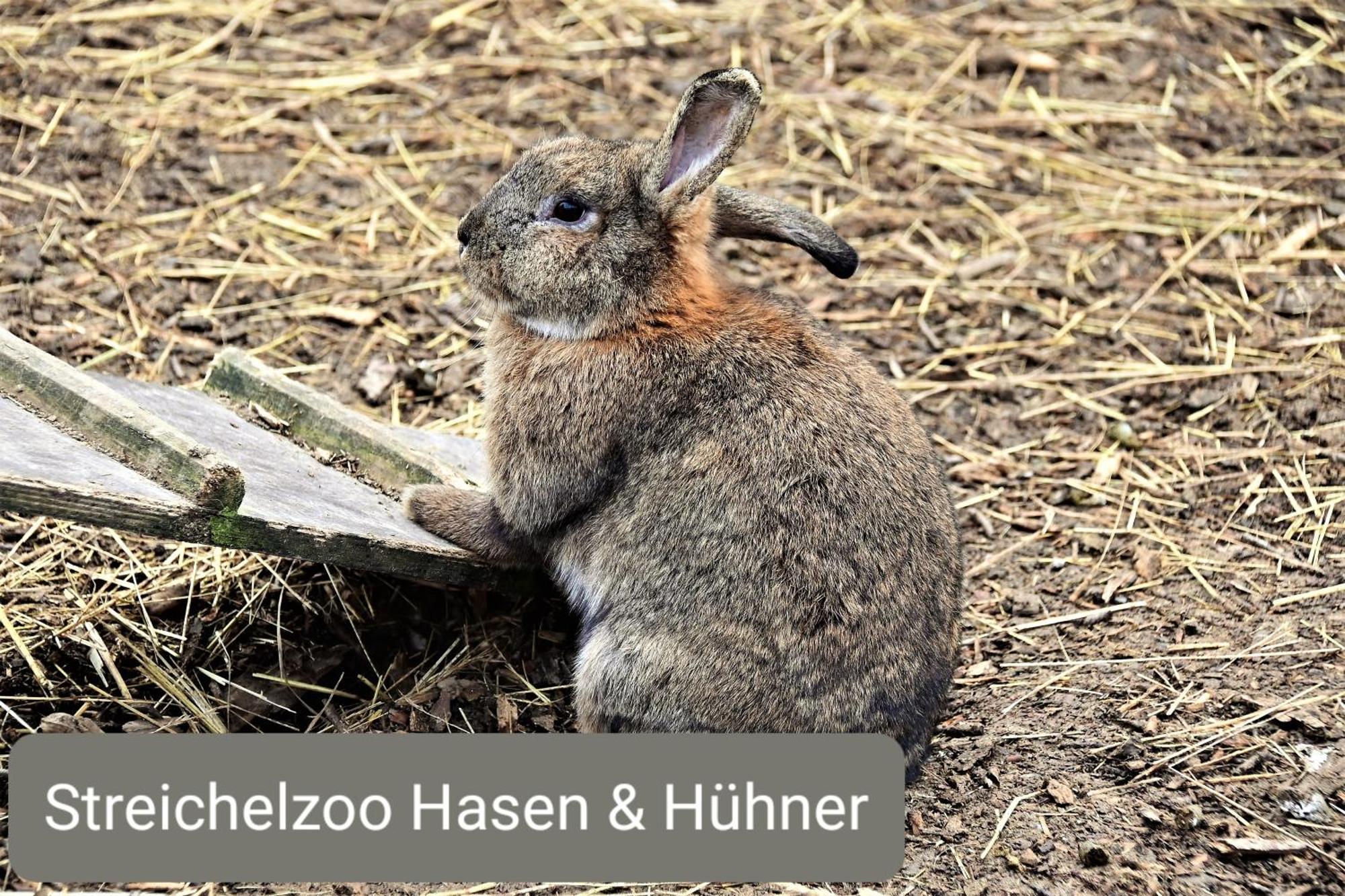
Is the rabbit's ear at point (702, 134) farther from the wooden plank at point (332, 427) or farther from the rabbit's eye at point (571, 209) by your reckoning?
the wooden plank at point (332, 427)

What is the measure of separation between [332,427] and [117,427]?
1.21 metres

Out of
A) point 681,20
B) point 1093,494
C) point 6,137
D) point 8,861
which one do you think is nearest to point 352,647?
point 8,861

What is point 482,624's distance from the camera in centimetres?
538

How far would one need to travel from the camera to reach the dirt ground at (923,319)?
15.5 ft

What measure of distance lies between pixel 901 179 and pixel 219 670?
184 inches

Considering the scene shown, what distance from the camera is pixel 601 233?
474 cm

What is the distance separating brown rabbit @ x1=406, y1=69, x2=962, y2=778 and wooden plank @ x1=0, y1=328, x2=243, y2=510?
1.00 m

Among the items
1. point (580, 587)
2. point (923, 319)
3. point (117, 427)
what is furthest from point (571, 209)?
point (923, 319)

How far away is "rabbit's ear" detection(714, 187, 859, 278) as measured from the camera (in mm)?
4902

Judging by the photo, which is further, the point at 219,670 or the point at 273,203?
the point at 273,203

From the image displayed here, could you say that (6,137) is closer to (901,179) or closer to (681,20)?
(681,20)

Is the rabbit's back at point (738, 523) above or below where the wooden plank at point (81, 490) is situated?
below

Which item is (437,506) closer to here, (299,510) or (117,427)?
(299,510)

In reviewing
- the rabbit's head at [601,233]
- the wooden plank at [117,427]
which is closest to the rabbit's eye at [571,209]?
the rabbit's head at [601,233]
